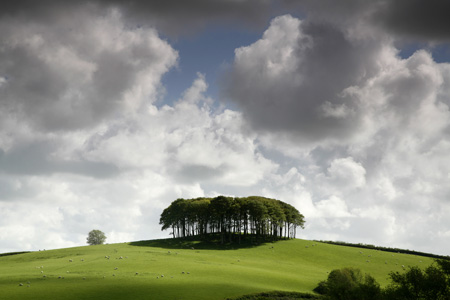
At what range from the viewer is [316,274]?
78750 mm

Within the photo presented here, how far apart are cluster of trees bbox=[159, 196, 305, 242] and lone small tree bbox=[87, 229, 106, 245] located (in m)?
58.9

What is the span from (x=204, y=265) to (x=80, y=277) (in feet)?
82.3

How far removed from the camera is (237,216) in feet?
398

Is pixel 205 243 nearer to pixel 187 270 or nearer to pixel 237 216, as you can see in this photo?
pixel 237 216

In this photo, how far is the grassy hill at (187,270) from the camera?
177 feet

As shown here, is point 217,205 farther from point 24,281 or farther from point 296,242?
point 24,281

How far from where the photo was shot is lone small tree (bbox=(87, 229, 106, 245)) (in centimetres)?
17371

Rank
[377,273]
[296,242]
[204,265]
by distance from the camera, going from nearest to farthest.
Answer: [204,265] → [377,273] → [296,242]

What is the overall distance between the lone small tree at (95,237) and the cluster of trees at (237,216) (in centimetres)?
5891

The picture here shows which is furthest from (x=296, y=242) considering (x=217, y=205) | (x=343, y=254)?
(x=217, y=205)

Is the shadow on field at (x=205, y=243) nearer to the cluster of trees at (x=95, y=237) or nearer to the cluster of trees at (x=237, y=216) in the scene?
the cluster of trees at (x=237, y=216)

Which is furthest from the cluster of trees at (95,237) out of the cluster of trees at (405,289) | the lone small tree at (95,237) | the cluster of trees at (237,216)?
the cluster of trees at (405,289)

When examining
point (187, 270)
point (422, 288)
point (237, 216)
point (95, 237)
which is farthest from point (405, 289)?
point (95, 237)

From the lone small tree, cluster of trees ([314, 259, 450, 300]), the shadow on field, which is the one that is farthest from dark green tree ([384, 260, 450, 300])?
the lone small tree
